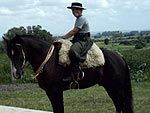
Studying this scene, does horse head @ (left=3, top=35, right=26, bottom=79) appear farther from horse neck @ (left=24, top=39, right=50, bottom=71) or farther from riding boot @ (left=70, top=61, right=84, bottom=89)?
riding boot @ (left=70, top=61, right=84, bottom=89)

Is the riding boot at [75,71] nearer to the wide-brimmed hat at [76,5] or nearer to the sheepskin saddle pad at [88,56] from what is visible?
the sheepskin saddle pad at [88,56]

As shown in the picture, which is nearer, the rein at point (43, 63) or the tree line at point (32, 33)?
the rein at point (43, 63)

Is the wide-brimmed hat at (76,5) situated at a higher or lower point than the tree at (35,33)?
higher

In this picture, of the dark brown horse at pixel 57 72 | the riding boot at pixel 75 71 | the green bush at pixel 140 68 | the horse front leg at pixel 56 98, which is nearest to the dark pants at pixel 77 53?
the riding boot at pixel 75 71

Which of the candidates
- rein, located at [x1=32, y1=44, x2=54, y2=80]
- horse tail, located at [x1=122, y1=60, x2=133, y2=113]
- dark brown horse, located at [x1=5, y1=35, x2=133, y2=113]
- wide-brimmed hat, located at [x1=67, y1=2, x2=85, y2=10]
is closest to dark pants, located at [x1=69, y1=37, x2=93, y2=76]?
dark brown horse, located at [x1=5, y1=35, x2=133, y2=113]

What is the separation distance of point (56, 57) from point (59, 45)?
216 millimetres

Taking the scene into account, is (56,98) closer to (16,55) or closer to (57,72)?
(57,72)

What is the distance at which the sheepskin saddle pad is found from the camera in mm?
5481

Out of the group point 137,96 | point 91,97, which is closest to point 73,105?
point 91,97

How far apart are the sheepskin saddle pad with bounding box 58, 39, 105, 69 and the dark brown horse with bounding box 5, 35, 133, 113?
0.09 meters

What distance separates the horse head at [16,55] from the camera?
5316mm

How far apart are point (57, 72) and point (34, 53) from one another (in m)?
0.49

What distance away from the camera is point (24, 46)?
5410 mm

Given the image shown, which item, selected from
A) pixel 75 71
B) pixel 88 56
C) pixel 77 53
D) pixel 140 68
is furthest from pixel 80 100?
pixel 140 68
